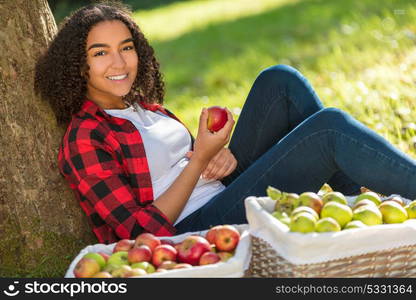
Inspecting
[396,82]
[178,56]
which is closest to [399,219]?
[396,82]

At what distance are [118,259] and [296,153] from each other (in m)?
0.97

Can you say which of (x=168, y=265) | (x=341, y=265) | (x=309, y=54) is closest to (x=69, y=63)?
(x=168, y=265)

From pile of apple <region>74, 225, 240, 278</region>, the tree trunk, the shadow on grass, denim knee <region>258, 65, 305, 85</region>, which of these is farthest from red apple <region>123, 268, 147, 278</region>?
the shadow on grass

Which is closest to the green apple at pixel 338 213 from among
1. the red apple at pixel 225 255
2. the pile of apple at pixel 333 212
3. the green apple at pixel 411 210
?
the pile of apple at pixel 333 212

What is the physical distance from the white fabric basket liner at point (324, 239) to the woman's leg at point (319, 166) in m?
0.31

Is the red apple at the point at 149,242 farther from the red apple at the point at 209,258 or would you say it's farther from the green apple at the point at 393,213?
the green apple at the point at 393,213

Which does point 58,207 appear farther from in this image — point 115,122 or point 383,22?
point 383,22

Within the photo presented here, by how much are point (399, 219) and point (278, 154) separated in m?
0.67

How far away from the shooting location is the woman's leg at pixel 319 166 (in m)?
3.19

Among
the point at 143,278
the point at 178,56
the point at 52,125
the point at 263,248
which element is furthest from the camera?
the point at 178,56

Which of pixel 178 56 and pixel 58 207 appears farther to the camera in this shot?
pixel 178 56

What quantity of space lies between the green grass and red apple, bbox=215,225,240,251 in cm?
224

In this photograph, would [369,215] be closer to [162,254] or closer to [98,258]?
[162,254]

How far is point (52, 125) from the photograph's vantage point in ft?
12.0
